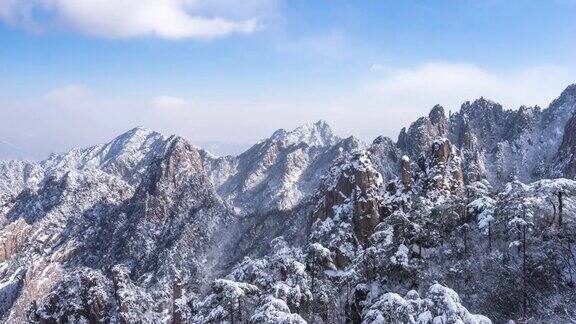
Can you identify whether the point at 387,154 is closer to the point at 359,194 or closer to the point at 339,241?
the point at 359,194

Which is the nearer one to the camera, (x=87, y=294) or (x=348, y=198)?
(x=348, y=198)

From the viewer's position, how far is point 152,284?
12375 centimetres

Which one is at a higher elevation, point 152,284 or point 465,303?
point 465,303

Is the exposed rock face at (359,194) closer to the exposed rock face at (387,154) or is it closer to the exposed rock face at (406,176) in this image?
the exposed rock face at (406,176)

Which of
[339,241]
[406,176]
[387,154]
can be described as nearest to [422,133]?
[387,154]

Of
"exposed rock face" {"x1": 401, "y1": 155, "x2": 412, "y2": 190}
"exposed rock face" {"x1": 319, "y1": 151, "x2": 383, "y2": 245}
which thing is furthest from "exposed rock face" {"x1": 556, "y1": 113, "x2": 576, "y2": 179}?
"exposed rock face" {"x1": 319, "y1": 151, "x2": 383, "y2": 245}

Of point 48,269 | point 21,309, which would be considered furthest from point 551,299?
point 48,269

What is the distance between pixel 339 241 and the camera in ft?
174

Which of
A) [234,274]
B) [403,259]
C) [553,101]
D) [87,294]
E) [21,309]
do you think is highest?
[553,101]

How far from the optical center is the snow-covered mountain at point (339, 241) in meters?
31.0

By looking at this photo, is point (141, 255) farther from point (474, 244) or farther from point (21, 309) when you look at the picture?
point (474, 244)

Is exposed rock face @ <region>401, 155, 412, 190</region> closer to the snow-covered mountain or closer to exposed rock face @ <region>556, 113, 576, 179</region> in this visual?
the snow-covered mountain

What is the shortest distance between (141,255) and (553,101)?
168857 mm

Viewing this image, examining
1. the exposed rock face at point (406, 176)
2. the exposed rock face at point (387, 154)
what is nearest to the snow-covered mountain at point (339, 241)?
the exposed rock face at point (406, 176)
